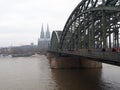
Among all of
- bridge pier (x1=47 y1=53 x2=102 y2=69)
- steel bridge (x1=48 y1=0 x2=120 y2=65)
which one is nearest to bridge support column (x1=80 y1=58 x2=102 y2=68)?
bridge pier (x1=47 y1=53 x2=102 y2=69)

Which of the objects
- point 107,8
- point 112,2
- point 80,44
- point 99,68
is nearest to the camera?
point 107,8

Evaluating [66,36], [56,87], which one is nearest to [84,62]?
[66,36]

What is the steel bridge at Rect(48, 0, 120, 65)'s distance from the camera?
30.6m

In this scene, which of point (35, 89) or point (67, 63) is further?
point (67, 63)

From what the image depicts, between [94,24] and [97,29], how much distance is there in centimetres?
240

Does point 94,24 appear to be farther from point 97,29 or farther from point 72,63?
point 72,63

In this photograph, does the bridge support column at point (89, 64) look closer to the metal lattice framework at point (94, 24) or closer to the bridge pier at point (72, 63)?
the bridge pier at point (72, 63)

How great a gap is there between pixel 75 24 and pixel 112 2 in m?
21.3

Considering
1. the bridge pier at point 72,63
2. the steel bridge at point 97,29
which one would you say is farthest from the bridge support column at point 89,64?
the steel bridge at point 97,29

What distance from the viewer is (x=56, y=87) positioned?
4159 centimetres

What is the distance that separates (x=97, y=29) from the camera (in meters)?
52.7

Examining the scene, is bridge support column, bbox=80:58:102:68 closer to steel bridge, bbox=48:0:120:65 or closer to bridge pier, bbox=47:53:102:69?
bridge pier, bbox=47:53:102:69

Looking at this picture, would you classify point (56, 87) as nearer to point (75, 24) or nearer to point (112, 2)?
point (112, 2)

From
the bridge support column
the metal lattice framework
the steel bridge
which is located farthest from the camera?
the bridge support column
